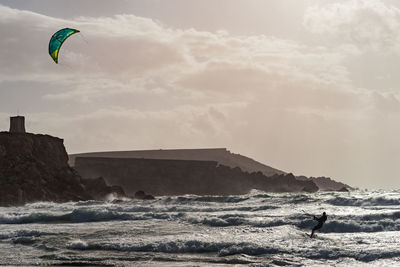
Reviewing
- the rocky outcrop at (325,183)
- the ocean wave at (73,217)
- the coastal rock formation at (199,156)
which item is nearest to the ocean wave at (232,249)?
the ocean wave at (73,217)

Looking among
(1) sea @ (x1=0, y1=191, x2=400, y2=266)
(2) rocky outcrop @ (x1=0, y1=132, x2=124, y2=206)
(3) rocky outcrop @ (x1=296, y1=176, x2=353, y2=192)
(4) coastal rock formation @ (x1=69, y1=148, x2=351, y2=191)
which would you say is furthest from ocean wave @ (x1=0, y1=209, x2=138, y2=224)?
(3) rocky outcrop @ (x1=296, y1=176, x2=353, y2=192)

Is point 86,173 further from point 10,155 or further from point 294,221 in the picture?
point 294,221

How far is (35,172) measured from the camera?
47.1m

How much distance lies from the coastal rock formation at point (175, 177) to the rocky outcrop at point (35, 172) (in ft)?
90.5

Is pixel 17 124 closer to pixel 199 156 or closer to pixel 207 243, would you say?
pixel 207 243

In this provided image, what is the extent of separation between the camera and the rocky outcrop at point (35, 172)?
4438cm

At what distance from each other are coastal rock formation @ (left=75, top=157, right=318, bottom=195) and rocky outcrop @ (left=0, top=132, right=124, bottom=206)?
2759 centimetres

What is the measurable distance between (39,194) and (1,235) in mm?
27271

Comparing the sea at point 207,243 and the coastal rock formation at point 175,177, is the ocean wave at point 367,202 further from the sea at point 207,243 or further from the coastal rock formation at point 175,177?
the coastal rock formation at point 175,177

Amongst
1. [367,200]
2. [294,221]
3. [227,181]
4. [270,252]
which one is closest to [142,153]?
[227,181]

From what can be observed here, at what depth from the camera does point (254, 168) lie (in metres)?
114

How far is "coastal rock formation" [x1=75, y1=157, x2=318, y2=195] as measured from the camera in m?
80.2

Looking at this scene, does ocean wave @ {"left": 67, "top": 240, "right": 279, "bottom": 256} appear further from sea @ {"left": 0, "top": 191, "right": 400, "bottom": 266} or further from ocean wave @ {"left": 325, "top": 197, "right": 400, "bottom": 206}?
ocean wave @ {"left": 325, "top": 197, "right": 400, "bottom": 206}

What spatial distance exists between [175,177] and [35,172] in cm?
3675
